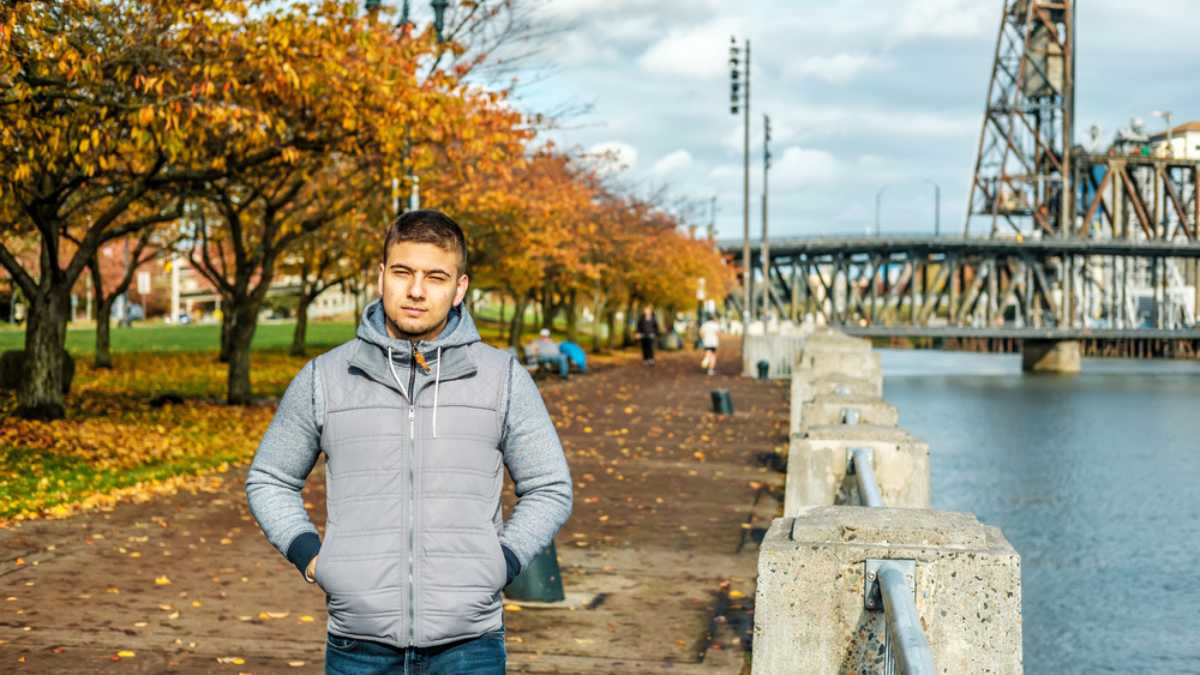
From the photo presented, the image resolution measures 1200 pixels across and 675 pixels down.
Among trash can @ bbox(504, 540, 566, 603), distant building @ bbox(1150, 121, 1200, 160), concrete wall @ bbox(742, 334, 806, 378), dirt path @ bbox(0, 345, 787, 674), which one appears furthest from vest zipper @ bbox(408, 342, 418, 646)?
distant building @ bbox(1150, 121, 1200, 160)

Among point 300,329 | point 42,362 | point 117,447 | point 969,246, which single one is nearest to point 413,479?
point 117,447

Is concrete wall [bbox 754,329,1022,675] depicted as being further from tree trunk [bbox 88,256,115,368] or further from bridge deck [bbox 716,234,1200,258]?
bridge deck [bbox 716,234,1200,258]

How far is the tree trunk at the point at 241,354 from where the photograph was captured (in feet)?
78.6

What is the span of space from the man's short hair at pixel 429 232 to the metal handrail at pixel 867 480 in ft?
8.01

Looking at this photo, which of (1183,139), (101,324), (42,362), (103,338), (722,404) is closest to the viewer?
→ (42,362)

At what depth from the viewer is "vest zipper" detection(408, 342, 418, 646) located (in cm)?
371

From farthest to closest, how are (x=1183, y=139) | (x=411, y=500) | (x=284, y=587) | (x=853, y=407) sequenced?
(x=1183, y=139) < (x=853, y=407) < (x=284, y=587) < (x=411, y=500)

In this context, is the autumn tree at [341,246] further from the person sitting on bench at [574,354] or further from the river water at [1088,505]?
the river water at [1088,505]

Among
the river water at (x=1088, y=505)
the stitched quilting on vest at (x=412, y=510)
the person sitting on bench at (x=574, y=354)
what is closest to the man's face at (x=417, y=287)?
the stitched quilting on vest at (x=412, y=510)

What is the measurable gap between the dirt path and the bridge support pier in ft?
267

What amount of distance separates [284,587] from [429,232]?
21.1ft

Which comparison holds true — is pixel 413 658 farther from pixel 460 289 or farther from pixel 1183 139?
pixel 1183 139

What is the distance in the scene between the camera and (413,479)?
3773 mm

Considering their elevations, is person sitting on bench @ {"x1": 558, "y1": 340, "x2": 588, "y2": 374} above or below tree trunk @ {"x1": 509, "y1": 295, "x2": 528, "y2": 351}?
below
